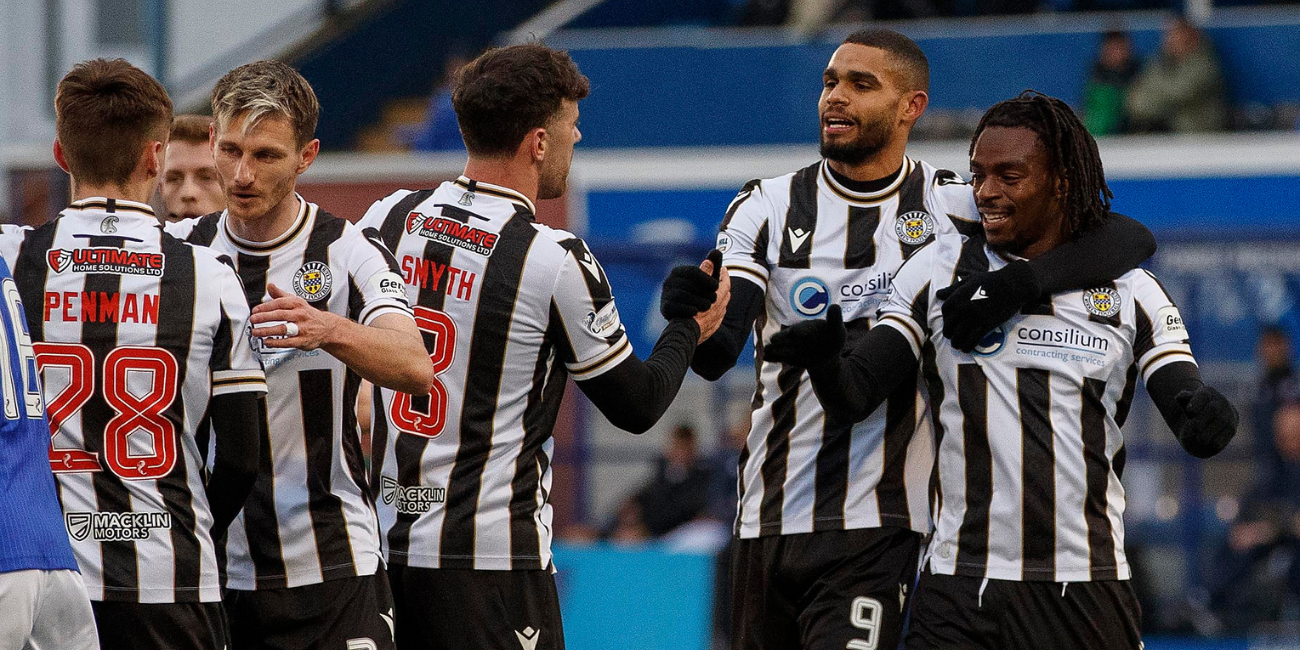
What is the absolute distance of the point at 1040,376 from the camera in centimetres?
467

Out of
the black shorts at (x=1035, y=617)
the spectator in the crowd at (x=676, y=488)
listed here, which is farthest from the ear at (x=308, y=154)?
the spectator in the crowd at (x=676, y=488)

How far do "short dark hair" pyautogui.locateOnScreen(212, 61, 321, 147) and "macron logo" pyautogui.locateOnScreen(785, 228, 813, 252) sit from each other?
154 cm

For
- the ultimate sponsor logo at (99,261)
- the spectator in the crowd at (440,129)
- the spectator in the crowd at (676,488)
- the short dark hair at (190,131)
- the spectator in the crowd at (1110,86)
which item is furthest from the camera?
the spectator in the crowd at (440,129)

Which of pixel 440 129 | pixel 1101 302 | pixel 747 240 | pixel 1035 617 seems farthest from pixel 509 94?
pixel 440 129

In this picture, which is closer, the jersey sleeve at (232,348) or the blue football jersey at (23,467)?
the blue football jersey at (23,467)

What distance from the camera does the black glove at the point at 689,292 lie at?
4832 mm

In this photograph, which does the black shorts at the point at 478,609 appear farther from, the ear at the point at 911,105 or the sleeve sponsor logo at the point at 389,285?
the ear at the point at 911,105

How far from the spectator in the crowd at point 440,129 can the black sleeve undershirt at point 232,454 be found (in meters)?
11.2

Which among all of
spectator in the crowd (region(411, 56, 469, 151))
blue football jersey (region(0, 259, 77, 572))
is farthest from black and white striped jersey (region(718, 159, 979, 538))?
spectator in the crowd (region(411, 56, 469, 151))

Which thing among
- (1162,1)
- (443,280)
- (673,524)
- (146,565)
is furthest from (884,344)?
(1162,1)

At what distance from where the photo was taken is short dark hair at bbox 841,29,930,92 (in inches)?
210

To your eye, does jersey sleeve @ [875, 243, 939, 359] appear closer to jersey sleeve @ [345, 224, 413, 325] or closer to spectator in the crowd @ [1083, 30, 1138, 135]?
jersey sleeve @ [345, 224, 413, 325]

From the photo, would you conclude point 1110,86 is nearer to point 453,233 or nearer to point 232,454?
point 453,233

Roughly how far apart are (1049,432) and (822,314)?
902 millimetres
